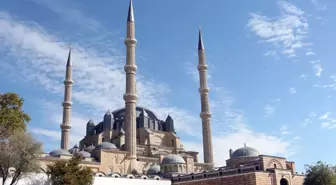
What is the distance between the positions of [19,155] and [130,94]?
15643 millimetres

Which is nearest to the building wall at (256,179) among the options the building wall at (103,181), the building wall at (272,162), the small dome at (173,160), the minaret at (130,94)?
the building wall at (272,162)

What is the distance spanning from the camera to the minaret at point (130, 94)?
34.1 meters

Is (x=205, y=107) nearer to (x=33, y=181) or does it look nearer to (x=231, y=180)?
(x=231, y=180)

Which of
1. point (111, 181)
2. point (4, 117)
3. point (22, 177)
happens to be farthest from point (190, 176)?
point (4, 117)

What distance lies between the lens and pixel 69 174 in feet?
71.7

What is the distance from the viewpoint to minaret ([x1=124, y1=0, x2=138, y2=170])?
3412 centimetres

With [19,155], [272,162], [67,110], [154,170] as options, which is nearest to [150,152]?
[154,170]

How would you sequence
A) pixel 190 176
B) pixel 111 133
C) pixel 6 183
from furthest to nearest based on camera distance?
pixel 111 133, pixel 190 176, pixel 6 183

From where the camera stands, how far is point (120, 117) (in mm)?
43125

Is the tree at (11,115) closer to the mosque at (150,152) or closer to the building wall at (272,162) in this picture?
the mosque at (150,152)

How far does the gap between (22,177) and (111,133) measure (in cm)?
1909

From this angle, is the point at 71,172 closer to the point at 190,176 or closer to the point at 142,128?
the point at 190,176

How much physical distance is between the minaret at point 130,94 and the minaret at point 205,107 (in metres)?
7.82

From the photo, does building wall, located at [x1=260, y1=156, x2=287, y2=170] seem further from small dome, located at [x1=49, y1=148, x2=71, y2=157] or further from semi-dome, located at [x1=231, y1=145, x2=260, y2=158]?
small dome, located at [x1=49, y1=148, x2=71, y2=157]
